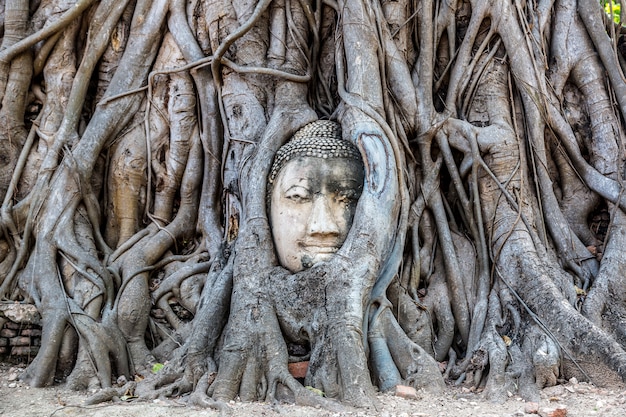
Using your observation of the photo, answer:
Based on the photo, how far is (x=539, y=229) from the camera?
3.85 m

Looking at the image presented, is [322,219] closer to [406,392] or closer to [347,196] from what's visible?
[347,196]

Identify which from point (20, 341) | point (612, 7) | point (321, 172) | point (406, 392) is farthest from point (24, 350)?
point (612, 7)

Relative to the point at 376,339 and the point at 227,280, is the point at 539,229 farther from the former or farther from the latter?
the point at 227,280

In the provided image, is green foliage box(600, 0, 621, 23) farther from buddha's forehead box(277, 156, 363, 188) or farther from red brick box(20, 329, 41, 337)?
red brick box(20, 329, 41, 337)

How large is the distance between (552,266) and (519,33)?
174 cm

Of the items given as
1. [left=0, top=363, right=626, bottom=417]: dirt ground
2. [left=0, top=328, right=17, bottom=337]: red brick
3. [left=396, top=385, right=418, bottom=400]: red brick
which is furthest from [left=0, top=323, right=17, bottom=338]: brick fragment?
[left=396, top=385, right=418, bottom=400]: red brick

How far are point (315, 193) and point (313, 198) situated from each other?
0.03 m

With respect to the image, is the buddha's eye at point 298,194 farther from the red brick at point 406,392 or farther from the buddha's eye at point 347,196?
the red brick at point 406,392

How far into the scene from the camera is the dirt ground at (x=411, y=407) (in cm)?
255

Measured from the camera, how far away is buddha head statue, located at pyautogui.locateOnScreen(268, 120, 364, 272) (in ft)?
10.8

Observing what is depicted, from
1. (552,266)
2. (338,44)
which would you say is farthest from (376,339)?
(338,44)

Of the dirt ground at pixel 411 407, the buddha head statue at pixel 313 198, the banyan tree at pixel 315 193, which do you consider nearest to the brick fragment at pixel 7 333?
the banyan tree at pixel 315 193

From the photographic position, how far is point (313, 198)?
132 inches

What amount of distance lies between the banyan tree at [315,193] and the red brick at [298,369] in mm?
42
